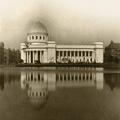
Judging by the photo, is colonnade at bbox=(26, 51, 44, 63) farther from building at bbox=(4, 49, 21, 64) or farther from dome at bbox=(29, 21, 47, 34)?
building at bbox=(4, 49, 21, 64)

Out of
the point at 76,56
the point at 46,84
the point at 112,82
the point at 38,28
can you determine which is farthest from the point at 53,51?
the point at 46,84

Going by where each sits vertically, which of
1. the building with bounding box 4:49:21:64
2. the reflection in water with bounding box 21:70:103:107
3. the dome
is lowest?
the reflection in water with bounding box 21:70:103:107

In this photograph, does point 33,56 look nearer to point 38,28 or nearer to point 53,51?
point 53,51

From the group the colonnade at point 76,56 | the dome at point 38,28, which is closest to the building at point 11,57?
the dome at point 38,28

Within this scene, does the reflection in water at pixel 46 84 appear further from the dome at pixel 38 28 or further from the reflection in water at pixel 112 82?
the dome at pixel 38 28

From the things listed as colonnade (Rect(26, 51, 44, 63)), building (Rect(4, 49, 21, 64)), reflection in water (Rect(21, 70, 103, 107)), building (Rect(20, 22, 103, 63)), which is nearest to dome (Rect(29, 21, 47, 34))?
building (Rect(20, 22, 103, 63))

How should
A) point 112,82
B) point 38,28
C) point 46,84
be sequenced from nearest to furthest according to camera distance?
point 46,84 → point 112,82 → point 38,28

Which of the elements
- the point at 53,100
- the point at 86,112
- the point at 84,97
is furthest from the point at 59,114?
the point at 84,97

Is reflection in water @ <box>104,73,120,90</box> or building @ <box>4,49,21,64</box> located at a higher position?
building @ <box>4,49,21,64</box>
